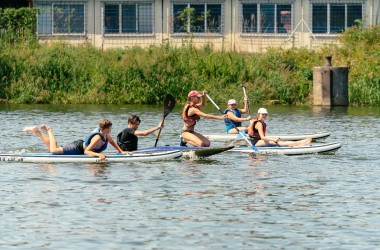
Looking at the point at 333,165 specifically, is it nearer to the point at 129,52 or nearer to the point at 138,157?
the point at 138,157

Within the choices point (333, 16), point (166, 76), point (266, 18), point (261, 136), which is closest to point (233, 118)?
point (261, 136)

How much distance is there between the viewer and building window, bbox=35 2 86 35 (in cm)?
5523

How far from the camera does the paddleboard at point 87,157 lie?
24906mm

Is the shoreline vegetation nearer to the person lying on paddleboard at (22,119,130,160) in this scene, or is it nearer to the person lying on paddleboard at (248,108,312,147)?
the person lying on paddleboard at (248,108,312,147)

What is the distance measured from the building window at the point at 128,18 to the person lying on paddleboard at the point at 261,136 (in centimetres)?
2805

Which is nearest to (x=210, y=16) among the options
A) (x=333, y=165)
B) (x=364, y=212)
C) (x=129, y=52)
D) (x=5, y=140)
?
(x=129, y=52)

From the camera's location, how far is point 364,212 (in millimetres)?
18828

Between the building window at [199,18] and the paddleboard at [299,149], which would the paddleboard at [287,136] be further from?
the building window at [199,18]

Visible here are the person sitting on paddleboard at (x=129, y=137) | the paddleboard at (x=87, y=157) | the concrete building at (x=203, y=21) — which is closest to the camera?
the paddleboard at (x=87, y=157)

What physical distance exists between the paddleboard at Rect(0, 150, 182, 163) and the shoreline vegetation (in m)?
19.3

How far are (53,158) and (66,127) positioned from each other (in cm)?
1051

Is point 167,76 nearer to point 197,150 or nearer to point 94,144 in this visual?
point 197,150

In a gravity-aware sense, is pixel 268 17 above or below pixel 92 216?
above

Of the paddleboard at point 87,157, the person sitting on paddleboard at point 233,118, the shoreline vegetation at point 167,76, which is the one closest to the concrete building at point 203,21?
the shoreline vegetation at point 167,76
